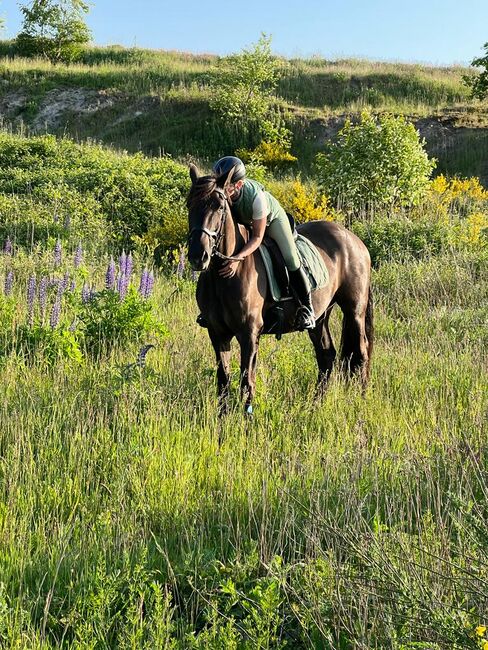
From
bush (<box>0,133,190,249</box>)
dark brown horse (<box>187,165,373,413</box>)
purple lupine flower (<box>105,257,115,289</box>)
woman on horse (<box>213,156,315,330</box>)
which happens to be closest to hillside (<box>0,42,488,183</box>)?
bush (<box>0,133,190,249</box>)

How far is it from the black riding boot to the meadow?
569 mm

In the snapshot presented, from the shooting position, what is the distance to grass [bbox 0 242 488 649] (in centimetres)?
253

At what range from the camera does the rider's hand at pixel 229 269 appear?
4719mm

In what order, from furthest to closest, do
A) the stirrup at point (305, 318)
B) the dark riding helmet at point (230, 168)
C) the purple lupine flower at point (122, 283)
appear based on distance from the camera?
the purple lupine flower at point (122, 283) → the stirrup at point (305, 318) → the dark riding helmet at point (230, 168)

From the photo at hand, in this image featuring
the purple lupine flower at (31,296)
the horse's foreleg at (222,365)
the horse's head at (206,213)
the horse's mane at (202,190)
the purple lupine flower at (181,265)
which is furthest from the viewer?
the purple lupine flower at (181,265)

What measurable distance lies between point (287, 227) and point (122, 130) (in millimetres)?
26508

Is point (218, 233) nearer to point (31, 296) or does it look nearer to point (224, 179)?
point (224, 179)

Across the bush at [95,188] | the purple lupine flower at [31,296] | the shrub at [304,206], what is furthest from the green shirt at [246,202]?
the shrub at [304,206]

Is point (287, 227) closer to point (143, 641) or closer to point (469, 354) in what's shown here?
point (469, 354)

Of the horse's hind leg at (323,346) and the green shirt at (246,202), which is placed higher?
the green shirt at (246,202)

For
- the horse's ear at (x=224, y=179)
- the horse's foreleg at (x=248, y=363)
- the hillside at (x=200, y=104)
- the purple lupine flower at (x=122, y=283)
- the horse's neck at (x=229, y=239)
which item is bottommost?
the horse's foreleg at (x=248, y=363)

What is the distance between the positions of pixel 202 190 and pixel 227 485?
201 cm

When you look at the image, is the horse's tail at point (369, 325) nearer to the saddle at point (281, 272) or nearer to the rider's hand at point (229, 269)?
the saddle at point (281, 272)

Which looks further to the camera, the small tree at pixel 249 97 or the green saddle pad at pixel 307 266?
the small tree at pixel 249 97
